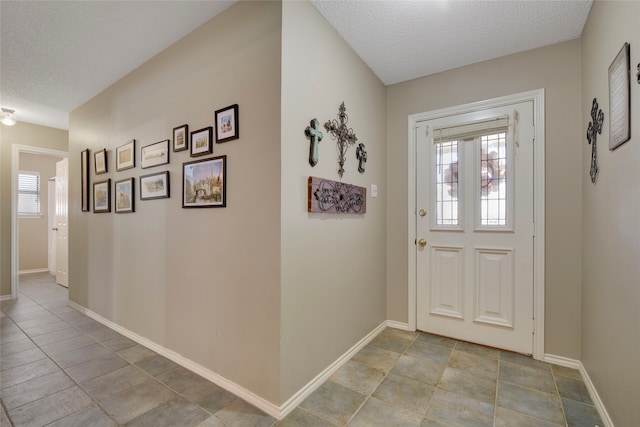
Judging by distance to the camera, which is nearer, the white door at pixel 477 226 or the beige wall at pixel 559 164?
the beige wall at pixel 559 164

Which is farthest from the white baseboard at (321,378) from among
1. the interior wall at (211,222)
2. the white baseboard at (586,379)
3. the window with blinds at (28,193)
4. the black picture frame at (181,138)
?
the window with blinds at (28,193)

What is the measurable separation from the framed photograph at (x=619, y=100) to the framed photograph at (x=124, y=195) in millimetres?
3469

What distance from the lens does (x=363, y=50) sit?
8.14ft

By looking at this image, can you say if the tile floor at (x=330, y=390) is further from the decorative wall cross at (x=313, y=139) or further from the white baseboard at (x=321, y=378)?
the decorative wall cross at (x=313, y=139)

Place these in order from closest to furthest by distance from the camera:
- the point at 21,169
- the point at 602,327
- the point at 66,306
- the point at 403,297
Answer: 1. the point at 602,327
2. the point at 403,297
3. the point at 66,306
4. the point at 21,169

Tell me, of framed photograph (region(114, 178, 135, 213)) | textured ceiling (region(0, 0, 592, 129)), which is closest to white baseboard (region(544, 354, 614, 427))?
textured ceiling (region(0, 0, 592, 129))

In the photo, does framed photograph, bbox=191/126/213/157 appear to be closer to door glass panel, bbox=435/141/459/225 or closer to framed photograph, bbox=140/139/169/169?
framed photograph, bbox=140/139/169/169

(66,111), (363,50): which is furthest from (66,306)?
(363,50)

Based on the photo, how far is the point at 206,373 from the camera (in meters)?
2.08

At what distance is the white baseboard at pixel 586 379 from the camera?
160 cm

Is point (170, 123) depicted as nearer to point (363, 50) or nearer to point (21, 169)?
point (363, 50)

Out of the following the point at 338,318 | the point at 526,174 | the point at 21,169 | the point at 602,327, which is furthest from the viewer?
the point at 21,169

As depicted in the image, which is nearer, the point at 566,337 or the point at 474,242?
the point at 566,337

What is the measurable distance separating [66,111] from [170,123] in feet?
8.54
